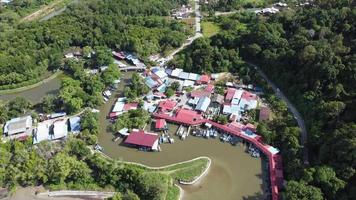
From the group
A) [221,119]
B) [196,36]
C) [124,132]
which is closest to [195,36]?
[196,36]

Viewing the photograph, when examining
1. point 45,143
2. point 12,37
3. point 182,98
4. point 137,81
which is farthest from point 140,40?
point 45,143

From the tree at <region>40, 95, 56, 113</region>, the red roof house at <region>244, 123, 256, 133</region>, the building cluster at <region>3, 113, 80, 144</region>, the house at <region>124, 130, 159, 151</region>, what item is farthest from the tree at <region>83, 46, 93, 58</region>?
the red roof house at <region>244, 123, 256, 133</region>

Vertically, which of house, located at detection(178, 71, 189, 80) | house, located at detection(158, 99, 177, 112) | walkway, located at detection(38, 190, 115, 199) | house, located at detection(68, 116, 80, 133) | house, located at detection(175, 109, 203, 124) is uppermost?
house, located at detection(178, 71, 189, 80)

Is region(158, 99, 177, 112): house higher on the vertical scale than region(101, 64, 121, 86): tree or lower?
lower

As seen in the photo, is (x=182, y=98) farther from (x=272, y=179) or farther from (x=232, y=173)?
(x=272, y=179)

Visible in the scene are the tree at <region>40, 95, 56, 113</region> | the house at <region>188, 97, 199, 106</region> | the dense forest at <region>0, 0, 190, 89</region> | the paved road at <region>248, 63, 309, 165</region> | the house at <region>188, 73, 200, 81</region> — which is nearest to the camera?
the paved road at <region>248, 63, 309, 165</region>

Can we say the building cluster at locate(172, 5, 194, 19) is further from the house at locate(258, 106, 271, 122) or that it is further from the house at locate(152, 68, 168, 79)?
the house at locate(258, 106, 271, 122)
